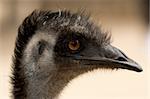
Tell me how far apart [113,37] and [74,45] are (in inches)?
209

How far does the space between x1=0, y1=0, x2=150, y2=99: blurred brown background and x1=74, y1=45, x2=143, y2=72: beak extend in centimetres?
355

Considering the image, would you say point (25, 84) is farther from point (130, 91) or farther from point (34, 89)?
point (130, 91)

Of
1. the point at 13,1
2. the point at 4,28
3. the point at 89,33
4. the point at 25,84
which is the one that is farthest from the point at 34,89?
the point at 13,1

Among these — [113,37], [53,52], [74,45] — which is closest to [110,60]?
[74,45]

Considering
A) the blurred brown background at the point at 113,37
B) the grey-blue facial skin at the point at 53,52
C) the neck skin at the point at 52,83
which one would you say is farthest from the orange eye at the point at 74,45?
the blurred brown background at the point at 113,37

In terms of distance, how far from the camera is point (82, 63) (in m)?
4.94

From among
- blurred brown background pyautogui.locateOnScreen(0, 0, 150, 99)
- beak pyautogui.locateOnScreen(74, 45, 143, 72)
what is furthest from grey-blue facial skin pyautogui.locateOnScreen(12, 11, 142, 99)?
blurred brown background pyautogui.locateOnScreen(0, 0, 150, 99)

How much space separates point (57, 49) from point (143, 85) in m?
5.27

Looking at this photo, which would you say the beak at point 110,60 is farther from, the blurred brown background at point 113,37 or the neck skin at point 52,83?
the blurred brown background at point 113,37

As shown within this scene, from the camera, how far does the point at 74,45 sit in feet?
16.0

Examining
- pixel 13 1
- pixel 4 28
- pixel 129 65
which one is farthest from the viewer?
pixel 13 1

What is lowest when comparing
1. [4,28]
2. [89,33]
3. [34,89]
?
[34,89]

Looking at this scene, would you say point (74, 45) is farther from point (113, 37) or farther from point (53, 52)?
point (113, 37)

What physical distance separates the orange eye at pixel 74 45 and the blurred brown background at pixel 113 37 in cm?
358
